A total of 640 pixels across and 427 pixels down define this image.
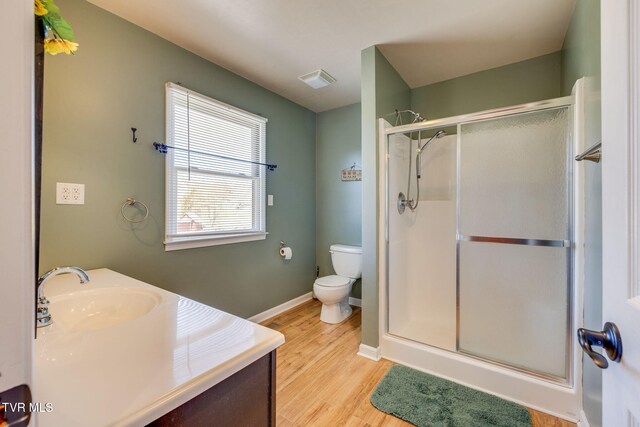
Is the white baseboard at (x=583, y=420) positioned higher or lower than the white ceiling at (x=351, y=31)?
lower

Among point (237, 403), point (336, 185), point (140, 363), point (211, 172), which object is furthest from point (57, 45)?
point (336, 185)

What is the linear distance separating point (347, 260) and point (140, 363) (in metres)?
2.31

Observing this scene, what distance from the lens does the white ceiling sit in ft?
5.34

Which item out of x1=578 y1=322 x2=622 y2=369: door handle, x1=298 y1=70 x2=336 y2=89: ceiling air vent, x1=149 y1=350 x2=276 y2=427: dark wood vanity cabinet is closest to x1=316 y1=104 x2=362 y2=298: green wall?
x1=298 y1=70 x2=336 y2=89: ceiling air vent

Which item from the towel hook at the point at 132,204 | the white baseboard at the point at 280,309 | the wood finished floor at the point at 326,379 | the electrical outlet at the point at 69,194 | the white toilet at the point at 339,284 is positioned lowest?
the wood finished floor at the point at 326,379

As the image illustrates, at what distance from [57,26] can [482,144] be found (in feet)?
7.19

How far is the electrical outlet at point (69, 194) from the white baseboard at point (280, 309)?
1.64 m

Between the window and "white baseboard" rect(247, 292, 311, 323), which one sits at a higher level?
the window

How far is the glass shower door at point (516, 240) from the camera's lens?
164cm

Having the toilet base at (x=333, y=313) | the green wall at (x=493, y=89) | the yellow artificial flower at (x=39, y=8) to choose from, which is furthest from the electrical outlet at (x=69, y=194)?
the green wall at (x=493, y=89)

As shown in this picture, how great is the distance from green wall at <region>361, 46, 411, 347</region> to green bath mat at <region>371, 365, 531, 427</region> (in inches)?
15.1

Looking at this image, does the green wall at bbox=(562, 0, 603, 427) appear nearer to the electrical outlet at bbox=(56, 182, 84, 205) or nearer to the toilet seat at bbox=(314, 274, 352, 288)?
the toilet seat at bbox=(314, 274, 352, 288)

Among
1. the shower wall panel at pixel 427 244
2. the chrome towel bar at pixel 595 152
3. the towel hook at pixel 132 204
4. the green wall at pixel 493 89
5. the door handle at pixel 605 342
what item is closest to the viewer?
the door handle at pixel 605 342

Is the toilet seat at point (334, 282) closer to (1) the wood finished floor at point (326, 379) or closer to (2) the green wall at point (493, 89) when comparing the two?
(1) the wood finished floor at point (326, 379)
